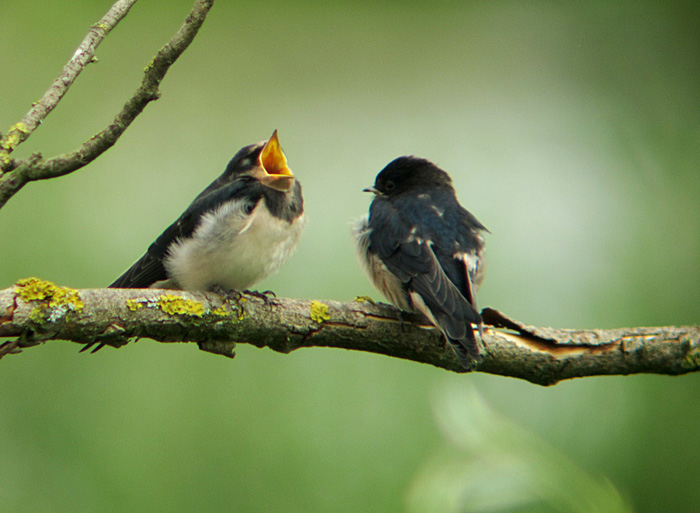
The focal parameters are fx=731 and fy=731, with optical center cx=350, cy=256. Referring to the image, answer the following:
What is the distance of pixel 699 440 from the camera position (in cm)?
446

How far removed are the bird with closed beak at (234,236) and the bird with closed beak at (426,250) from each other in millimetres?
279

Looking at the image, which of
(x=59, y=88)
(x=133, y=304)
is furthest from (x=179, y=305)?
(x=59, y=88)

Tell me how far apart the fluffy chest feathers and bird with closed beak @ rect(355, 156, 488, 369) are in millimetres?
326

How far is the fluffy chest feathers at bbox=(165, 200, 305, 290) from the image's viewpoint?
2084mm

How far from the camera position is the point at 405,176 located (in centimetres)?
259

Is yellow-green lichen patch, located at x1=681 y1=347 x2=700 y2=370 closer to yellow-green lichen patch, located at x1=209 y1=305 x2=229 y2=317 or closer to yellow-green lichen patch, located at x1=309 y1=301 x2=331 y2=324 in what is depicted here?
yellow-green lichen patch, located at x1=309 y1=301 x2=331 y2=324

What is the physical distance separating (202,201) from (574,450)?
111 inches

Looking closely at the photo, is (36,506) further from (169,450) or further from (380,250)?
(380,250)

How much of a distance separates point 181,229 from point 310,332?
624mm

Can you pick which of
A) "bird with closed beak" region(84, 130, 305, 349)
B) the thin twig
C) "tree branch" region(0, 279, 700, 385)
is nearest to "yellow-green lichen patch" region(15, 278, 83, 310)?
"tree branch" region(0, 279, 700, 385)

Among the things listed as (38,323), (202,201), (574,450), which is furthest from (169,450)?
(38,323)

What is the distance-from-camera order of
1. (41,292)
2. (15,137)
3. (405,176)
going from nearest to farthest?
1. (15,137)
2. (41,292)
3. (405,176)

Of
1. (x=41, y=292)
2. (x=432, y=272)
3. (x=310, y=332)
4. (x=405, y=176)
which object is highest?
(x=405, y=176)

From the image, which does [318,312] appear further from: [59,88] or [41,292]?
[59,88]
